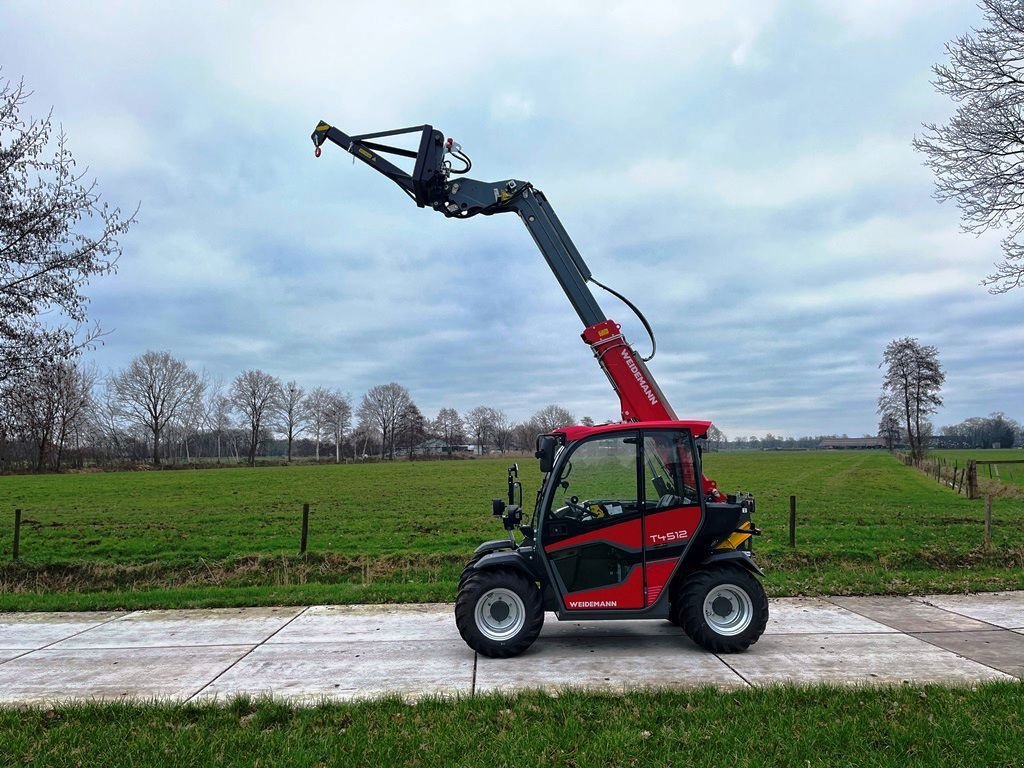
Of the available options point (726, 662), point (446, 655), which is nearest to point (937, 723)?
point (726, 662)

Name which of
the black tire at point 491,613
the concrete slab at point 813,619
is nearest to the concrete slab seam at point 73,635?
the black tire at point 491,613

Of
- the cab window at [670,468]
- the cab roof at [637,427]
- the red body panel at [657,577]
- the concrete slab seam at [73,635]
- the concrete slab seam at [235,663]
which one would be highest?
the cab roof at [637,427]

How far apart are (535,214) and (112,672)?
6.07 metres

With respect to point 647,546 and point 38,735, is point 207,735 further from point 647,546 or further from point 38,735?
point 647,546

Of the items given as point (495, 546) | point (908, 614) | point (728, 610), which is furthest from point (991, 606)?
point (495, 546)

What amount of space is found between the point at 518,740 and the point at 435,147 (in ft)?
19.0

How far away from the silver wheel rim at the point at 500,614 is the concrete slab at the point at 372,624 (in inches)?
31.9

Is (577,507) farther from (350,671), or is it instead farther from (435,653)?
(350,671)

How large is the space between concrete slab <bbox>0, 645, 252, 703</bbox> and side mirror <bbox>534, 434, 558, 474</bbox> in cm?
344

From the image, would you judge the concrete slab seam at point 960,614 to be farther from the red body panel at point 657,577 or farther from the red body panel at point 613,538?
the red body panel at point 613,538

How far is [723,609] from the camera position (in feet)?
21.5

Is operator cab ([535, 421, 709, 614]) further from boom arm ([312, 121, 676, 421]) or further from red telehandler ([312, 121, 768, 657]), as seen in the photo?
boom arm ([312, 121, 676, 421])

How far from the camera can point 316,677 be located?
592 centimetres

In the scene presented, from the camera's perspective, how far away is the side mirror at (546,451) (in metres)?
6.62
